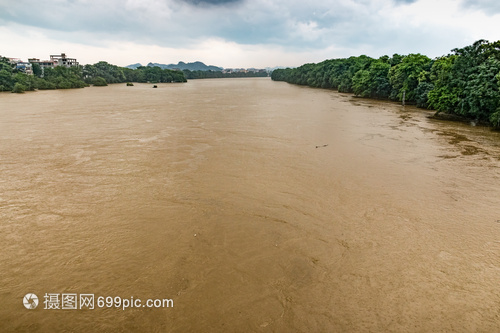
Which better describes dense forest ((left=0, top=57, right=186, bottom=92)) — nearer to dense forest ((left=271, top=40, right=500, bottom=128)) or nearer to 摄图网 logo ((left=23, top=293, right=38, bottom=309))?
摄图网 logo ((left=23, top=293, right=38, bottom=309))

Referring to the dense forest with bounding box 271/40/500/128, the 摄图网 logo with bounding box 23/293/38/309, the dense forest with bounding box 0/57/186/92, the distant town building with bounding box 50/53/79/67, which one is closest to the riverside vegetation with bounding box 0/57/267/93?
the dense forest with bounding box 0/57/186/92

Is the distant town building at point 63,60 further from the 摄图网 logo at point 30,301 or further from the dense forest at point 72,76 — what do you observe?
the 摄图网 logo at point 30,301

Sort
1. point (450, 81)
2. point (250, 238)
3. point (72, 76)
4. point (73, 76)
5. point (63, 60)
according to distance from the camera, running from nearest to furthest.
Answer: point (250, 238) → point (450, 81) → point (72, 76) → point (73, 76) → point (63, 60)

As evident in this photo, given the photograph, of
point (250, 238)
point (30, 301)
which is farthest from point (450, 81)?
point (30, 301)

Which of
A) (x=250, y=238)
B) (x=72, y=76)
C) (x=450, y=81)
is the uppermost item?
(x=72, y=76)

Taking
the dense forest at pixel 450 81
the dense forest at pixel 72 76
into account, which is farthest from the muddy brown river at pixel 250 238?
the dense forest at pixel 72 76

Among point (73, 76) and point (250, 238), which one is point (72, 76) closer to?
point (73, 76)

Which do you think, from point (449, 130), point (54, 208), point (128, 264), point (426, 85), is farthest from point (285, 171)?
point (426, 85)
